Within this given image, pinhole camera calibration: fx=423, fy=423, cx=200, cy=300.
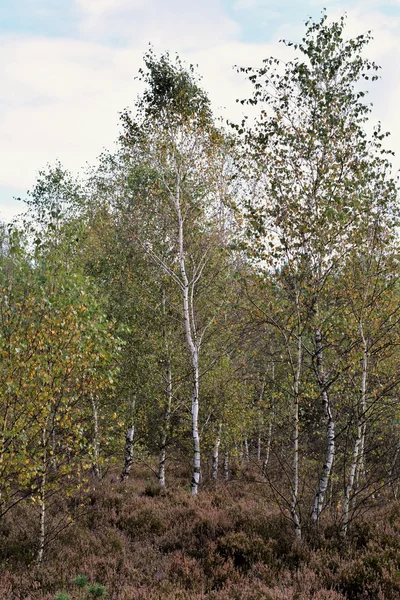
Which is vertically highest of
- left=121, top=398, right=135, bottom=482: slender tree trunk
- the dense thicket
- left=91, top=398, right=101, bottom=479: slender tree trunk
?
the dense thicket

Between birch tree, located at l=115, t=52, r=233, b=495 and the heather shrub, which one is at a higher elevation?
birch tree, located at l=115, t=52, r=233, b=495

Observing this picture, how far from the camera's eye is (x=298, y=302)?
10422 millimetres

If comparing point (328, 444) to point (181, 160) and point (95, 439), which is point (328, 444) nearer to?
point (95, 439)

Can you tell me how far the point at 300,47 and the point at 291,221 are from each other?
4.30m

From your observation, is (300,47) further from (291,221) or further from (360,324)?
(360,324)

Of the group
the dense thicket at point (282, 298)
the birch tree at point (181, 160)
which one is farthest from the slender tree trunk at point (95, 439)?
the birch tree at point (181, 160)

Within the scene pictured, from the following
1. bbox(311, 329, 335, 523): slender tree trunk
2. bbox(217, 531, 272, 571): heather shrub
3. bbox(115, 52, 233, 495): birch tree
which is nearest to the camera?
bbox(217, 531, 272, 571): heather shrub

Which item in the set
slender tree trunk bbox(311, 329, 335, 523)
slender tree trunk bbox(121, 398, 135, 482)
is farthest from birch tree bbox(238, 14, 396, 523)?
slender tree trunk bbox(121, 398, 135, 482)

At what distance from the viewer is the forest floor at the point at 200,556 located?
319 inches

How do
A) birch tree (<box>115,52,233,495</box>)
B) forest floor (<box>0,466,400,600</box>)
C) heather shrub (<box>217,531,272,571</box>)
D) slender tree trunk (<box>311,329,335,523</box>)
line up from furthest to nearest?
birch tree (<box>115,52,233,495</box>) → slender tree trunk (<box>311,329,335,523</box>) → heather shrub (<box>217,531,272,571</box>) → forest floor (<box>0,466,400,600</box>)

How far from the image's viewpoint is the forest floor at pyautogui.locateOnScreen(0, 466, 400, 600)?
26.6ft

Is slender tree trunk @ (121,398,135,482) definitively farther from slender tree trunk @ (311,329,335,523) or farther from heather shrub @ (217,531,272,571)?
slender tree trunk @ (311,329,335,523)

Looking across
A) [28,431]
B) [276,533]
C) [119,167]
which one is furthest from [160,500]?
[119,167]

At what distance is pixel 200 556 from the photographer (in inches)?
398
